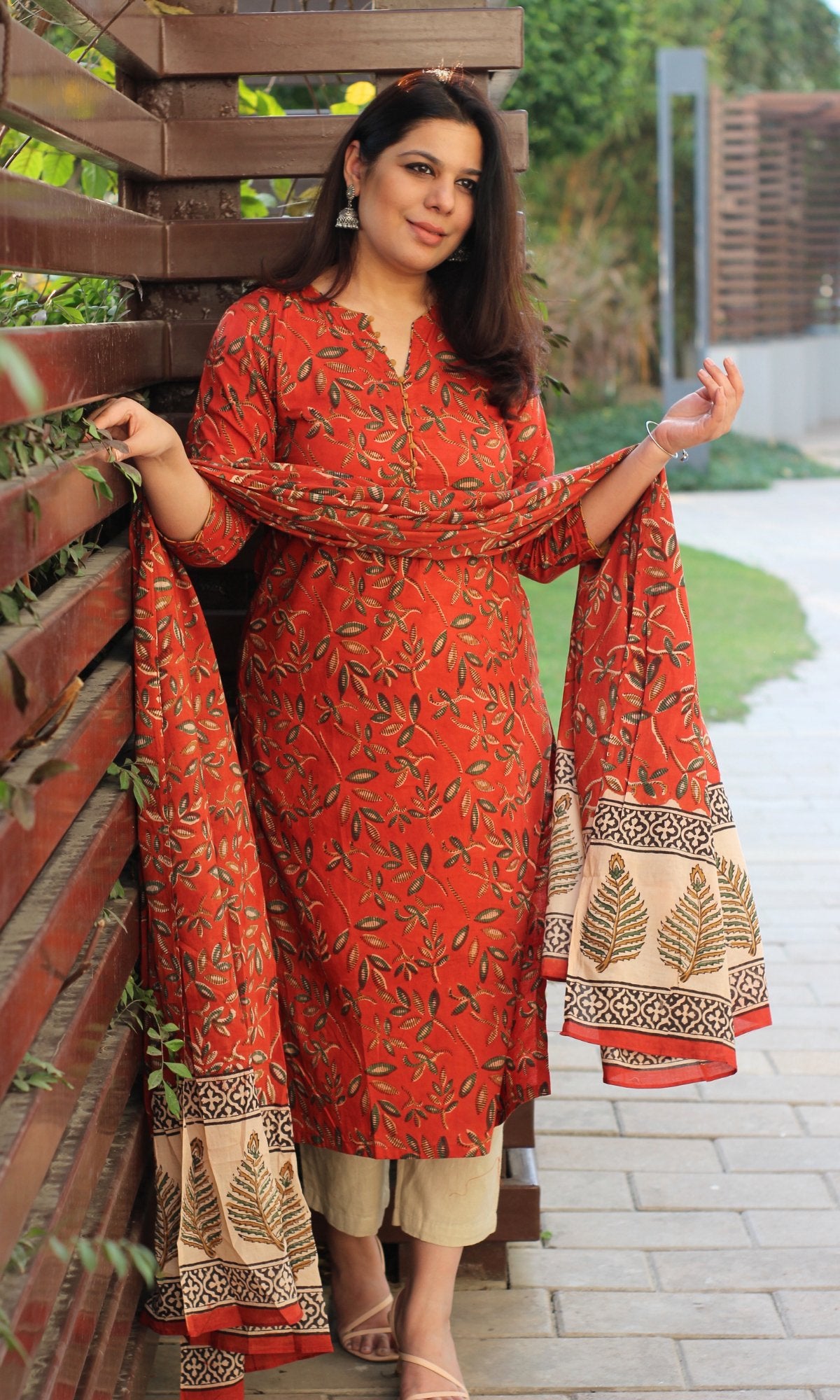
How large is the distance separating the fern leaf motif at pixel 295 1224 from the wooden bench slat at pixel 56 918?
1.67 ft

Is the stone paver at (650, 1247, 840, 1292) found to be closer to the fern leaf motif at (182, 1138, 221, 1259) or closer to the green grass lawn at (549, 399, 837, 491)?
Result: the fern leaf motif at (182, 1138, 221, 1259)

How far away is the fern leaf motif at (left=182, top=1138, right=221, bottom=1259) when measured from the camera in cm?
199

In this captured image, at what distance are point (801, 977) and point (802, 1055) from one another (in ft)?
1.29

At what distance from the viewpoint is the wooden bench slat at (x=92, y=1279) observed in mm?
1448

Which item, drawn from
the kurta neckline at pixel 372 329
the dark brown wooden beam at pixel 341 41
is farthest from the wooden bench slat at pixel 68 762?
the dark brown wooden beam at pixel 341 41

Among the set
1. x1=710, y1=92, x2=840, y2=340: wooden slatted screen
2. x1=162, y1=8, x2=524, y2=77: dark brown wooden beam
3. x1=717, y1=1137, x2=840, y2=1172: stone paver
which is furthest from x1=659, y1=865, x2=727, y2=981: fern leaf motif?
x1=710, y1=92, x2=840, y2=340: wooden slatted screen

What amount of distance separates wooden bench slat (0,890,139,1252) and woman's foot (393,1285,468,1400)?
0.72 m

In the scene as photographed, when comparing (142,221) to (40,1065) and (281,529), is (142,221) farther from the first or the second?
(40,1065)

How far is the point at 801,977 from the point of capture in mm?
3688

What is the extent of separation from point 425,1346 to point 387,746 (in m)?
0.84

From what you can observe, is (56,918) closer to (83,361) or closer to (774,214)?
(83,361)

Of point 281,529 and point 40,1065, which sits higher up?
point 281,529

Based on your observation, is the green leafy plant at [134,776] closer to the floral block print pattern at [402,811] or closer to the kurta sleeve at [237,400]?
the floral block print pattern at [402,811]

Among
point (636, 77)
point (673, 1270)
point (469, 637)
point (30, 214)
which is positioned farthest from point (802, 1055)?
point (636, 77)
